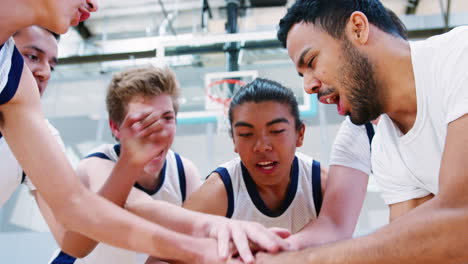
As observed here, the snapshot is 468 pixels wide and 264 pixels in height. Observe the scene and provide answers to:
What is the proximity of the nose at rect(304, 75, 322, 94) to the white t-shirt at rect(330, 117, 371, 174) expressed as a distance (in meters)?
0.39

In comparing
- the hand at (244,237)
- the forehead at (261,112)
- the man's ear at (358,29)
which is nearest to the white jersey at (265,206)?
the forehead at (261,112)

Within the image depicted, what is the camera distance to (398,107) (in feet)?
4.50

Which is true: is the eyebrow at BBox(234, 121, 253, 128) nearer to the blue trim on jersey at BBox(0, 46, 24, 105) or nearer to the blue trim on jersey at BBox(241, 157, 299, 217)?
the blue trim on jersey at BBox(241, 157, 299, 217)

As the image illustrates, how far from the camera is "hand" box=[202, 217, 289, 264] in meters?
1.27

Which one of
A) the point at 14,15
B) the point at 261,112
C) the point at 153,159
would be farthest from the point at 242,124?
the point at 14,15

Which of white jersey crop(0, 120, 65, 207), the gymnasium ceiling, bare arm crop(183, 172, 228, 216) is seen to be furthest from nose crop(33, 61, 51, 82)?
the gymnasium ceiling

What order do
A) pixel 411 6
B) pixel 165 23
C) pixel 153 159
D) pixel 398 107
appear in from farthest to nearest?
pixel 165 23, pixel 411 6, pixel 153 159, pixel 398 107

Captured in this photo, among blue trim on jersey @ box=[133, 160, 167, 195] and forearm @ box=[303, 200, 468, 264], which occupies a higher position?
forearm @ box=[303, 200, 468, 264]

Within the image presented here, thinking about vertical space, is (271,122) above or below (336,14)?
below

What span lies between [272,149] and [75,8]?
3.07ft

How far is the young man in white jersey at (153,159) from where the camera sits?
1.85 metres

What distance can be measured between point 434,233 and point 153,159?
4.03 ft

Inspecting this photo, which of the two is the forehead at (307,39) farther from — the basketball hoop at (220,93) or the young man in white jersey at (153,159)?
the basketball hoop at (220,93)

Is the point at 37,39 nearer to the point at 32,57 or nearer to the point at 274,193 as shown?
the point at 32,57
